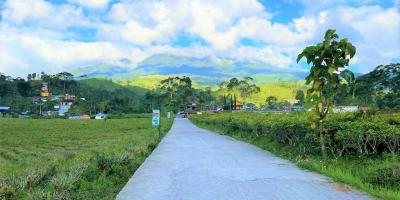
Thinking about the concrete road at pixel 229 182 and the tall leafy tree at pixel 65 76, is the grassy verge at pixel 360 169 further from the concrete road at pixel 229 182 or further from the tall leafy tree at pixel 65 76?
the tall leafy tree at pixel 65 76

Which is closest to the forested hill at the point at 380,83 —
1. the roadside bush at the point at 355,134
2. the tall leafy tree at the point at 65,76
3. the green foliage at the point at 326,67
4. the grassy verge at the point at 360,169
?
the roadside bush at the point at 355,134

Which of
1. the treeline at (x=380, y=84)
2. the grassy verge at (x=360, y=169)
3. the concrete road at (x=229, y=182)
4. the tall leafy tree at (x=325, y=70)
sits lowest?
the concrete road at (x=229, y=182)

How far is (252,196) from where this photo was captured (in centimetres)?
812

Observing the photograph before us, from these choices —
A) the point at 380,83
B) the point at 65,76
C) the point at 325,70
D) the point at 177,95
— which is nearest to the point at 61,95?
the point at 65,76

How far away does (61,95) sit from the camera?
17025 cm

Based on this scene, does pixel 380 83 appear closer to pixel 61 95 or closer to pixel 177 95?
pixel 177 95

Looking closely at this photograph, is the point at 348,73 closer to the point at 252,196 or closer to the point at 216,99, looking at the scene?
the point at 252,196

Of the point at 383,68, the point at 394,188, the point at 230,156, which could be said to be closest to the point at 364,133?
the point at 394,188

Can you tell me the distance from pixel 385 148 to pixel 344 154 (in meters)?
1.23

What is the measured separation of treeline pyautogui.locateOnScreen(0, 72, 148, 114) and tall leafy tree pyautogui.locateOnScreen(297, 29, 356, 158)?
4839 inches

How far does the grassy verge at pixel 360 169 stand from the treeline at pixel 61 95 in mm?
121938

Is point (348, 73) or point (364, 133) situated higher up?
point (348, 73)

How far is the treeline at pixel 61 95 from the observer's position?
135 meters

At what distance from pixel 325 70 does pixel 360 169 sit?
2828 mm
